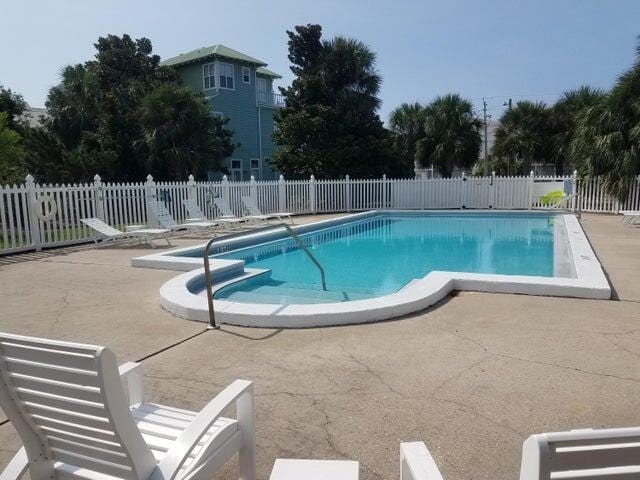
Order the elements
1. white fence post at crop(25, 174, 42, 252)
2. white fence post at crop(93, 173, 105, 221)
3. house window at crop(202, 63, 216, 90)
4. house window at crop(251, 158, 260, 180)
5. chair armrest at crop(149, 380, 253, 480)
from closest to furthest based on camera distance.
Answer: chair armrest at crop(149, 380, 253, 480), white fence post at crop(25, 174, 42, 252), white fence post at crop(93, 173, 105, 221), house window at crop(202, 63, 216, 90), house window at crop(251, 158, 260, 180)

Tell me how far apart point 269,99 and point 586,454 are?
33.0 metres

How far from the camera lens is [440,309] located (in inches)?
212

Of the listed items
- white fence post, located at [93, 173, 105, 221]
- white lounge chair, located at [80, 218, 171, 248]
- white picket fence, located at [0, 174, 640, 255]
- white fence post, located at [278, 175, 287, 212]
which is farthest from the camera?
white fence post, located at [278, 175, 287, 212]

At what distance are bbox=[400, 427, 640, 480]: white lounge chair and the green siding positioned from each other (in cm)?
2769

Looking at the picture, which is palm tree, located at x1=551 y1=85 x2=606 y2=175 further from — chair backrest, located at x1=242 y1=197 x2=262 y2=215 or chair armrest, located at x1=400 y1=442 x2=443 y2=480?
chair armrest, located at x1=400 y1=442 x2=443 y2=480

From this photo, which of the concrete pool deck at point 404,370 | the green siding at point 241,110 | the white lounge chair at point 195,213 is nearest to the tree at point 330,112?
the green siding at point 241,110

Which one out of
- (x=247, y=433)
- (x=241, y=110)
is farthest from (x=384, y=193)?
(x=247, y=433)

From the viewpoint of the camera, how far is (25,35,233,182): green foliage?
834 inches

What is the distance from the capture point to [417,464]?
1.88 m

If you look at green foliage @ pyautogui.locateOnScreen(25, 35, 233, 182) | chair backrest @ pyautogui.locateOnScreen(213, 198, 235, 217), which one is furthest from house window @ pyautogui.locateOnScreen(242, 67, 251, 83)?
chair backrest @ pyautogui.locateOnScreen(213, 198, 235, 217)

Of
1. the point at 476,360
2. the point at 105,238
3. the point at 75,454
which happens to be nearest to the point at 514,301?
the point at 476,360

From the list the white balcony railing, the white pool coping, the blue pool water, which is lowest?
the blue pool water

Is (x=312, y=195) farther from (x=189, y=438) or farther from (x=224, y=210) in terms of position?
(x=189, y=438)

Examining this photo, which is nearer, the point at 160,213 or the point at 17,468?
the point at 17,468
